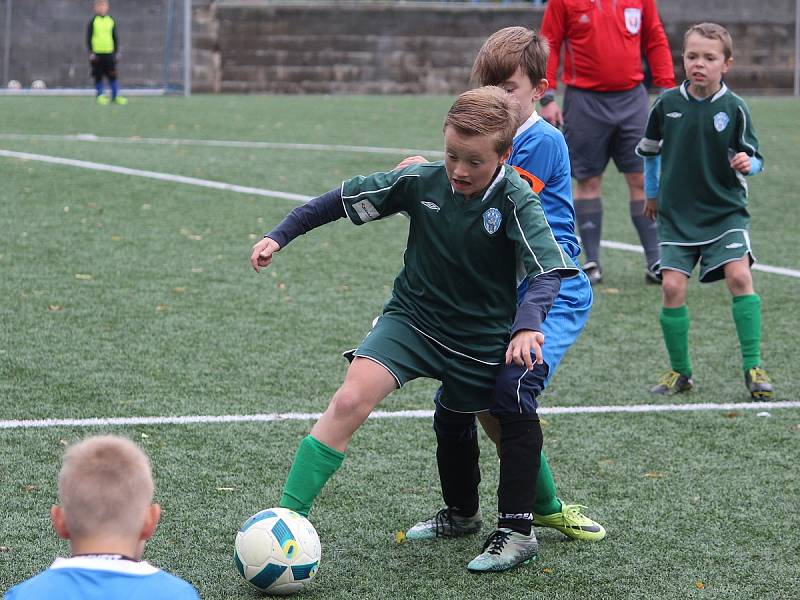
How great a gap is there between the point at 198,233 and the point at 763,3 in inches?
772

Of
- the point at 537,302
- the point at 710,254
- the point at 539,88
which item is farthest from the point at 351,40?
the point at 537,302

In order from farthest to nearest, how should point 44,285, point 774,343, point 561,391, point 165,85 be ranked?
point 165,85
point 44,285
point 774,343
point 561,391

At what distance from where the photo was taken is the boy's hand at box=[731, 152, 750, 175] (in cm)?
550

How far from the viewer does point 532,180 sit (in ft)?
13.1

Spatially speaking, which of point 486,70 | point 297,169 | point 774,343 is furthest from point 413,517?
point 297,169

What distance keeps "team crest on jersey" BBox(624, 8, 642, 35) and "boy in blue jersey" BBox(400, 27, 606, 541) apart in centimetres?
417

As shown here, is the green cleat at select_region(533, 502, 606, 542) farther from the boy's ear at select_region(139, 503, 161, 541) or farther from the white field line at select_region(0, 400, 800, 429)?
the boy's ear at select_region(139, 503, 161, 541)

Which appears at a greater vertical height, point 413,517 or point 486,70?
point 486,70

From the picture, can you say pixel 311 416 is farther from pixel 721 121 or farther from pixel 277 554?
pixel 721 121

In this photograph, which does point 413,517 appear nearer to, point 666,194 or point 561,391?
point 561,391

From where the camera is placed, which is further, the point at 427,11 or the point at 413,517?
the point at 427,11

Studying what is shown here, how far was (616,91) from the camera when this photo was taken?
26.6 ft

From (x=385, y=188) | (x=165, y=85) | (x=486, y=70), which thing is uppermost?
(x=486, y=70)

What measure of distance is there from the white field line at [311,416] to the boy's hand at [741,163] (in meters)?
1.03
